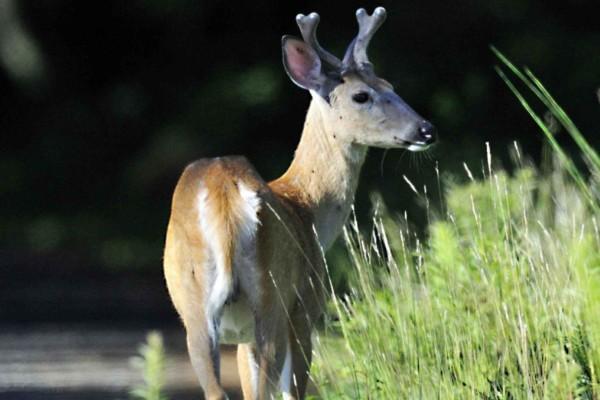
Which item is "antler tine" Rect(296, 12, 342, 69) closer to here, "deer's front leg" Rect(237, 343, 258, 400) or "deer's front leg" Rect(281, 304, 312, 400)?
"deer's front leg" Rect(237, 343, 258, 400)

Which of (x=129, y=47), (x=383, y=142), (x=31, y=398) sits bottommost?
(x=31, y=398)

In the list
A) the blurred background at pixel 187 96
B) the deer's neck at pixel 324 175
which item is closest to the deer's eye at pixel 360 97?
the deer's neck at pixel 324 175

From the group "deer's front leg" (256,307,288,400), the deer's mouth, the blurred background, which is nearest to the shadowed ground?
the deer's mouth

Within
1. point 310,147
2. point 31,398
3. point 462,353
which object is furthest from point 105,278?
point 462,353

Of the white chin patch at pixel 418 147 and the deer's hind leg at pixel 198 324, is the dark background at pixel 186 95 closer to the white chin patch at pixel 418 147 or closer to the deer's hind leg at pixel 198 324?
the white chin patch at pixel 418 147

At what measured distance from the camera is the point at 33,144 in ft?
53.0

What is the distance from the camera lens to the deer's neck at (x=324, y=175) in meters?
6.57

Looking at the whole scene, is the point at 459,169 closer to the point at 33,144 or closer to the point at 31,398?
the point at 33,144

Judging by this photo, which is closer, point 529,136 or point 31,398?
point 31,398

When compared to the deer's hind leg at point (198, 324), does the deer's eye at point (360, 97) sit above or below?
above

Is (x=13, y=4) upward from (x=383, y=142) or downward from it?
upward

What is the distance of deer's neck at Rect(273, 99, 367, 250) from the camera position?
21.6 feet

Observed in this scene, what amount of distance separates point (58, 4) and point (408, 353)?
11.7 m

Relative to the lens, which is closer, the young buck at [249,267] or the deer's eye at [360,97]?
the young buck at [249,267]
